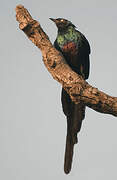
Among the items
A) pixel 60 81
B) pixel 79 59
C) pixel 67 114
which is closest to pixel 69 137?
pixel 67 114

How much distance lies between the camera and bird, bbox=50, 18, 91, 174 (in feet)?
A: 17.4

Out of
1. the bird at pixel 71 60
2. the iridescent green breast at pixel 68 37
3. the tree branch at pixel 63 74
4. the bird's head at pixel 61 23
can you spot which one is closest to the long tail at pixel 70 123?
the bird at pixel 71 60

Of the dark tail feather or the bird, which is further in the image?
the dark tail feather

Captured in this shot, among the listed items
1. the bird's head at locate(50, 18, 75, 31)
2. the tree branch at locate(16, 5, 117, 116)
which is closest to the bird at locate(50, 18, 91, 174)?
the bird's head at locate(50, 18, 75, 31)

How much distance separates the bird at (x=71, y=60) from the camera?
5316mm

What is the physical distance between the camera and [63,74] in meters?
4.17

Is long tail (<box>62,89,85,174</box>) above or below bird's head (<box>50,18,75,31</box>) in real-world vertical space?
below

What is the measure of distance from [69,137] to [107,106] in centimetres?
161

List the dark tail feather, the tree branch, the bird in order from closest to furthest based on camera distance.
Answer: the tree branch, the bird, the dark tail feather

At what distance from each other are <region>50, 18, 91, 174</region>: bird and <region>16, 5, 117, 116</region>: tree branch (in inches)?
34.9

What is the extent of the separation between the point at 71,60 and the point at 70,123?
1.00 meters

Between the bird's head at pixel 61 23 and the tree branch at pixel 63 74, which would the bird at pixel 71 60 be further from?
the tree branch at pixel 63 74

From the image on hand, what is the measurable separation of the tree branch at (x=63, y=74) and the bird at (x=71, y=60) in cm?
89

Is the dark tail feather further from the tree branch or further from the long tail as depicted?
the tree branch
